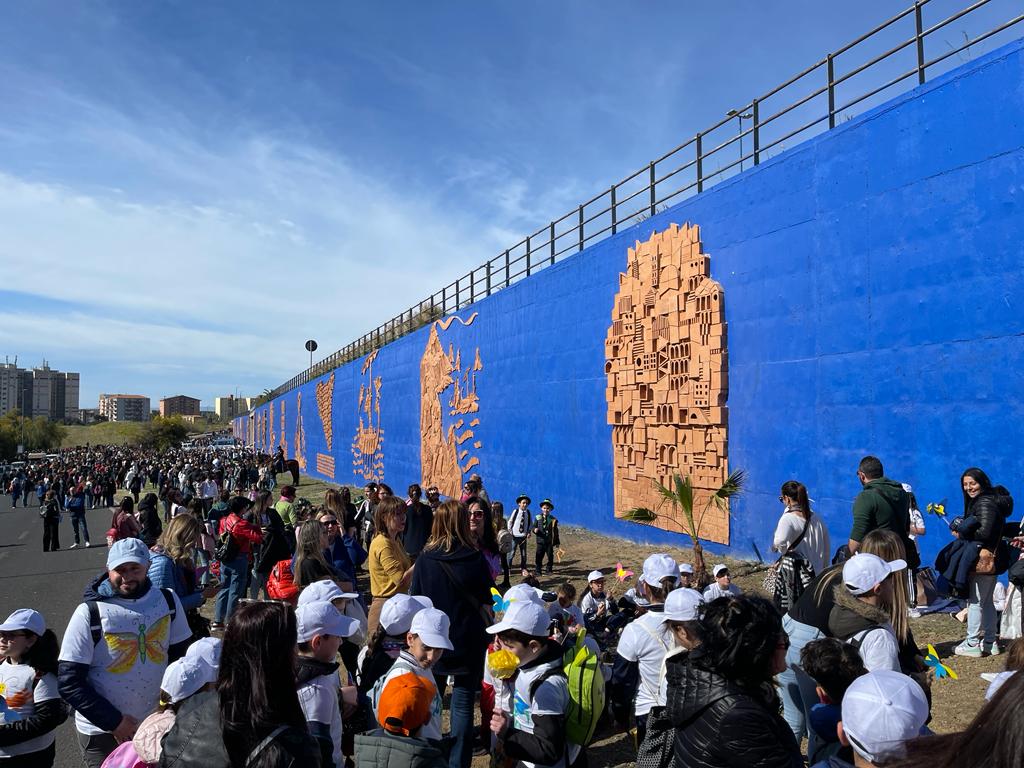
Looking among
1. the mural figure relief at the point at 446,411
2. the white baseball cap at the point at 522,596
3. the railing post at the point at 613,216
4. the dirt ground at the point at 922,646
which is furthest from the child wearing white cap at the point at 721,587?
the mural figure relief at the point at 446,411

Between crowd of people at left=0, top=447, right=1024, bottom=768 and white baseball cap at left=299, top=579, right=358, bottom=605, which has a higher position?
white baseball cap at left=299, top=579, right=358, bottom=605

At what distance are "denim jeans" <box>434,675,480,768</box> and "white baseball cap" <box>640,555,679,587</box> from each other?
116cm

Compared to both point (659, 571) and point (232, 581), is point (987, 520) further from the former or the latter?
point (232, 581)

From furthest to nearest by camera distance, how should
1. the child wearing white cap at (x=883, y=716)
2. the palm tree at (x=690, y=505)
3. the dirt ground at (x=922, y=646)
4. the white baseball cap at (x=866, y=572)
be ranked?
1. the palm tree at (x=690, y=505)
2. the dirt ground at (x=922, y=646)
3. the white baseball cap at (x=866, y=572)
4. the child wearing white cap at (x=883, y=716)

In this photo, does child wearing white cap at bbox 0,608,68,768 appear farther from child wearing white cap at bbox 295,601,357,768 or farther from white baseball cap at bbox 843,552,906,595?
white baseball cap at bbox 843,552,906,595

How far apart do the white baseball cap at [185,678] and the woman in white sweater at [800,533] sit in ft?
13.5

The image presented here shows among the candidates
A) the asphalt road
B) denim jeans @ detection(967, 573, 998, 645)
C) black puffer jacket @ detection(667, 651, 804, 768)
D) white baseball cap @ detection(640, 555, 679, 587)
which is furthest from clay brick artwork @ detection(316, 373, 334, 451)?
black puffer jacket @ detection(667, 651, 804, 768)

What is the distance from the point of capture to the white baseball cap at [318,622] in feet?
9.60

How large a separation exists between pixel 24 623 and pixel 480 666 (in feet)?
7.63

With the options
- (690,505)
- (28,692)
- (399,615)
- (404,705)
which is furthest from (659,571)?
(690,505)

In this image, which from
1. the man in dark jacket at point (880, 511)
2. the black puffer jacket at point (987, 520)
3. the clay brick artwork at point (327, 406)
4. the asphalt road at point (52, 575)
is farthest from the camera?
the clay brick artwork at point (327, 406)

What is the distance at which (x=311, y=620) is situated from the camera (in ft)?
9.63

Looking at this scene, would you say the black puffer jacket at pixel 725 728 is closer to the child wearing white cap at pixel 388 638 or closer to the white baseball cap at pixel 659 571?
the child wearing white cap at pixel 388 638

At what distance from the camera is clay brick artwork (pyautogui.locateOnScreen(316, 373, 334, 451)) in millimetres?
38531
